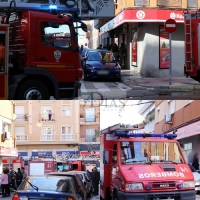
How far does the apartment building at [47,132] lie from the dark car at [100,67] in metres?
2.41

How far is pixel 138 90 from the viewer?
65.1 feet

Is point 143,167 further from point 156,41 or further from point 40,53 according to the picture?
point 156,41

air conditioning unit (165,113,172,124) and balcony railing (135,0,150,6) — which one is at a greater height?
balcony railing (135,0,150,6)

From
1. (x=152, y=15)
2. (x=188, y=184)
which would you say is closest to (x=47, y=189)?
(x=188, y=184)

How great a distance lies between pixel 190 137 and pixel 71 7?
10.6m

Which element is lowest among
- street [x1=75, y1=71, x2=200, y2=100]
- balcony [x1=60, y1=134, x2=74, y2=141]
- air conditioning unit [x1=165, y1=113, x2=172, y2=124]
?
balcony [x1=60, y1=134, x2=74, y2=141]

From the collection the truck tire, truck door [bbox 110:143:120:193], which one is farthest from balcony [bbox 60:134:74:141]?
truck door [bbox 110:143:120:193]

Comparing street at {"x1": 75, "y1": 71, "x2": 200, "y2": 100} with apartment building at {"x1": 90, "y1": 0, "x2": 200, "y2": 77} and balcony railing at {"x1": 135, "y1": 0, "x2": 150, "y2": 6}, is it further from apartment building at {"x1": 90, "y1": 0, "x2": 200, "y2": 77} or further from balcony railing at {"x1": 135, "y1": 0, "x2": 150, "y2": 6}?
balcony railing at {"x1": 135, "y1": 0, "x2": 150, "y2": 6}

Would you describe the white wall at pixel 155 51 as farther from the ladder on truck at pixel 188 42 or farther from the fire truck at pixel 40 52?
the fire truck at pixel 40 52

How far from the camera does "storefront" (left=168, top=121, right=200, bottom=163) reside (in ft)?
62.9

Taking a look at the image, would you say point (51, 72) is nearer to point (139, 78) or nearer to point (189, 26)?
point (189, 26)

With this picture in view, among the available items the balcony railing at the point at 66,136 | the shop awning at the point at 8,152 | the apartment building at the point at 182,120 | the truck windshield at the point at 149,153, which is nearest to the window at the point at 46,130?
the balcony railing at the point at 66,136

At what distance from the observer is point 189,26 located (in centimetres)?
1791

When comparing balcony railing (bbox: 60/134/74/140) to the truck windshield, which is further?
balcony railing (bbox: 60/134/74/140)
